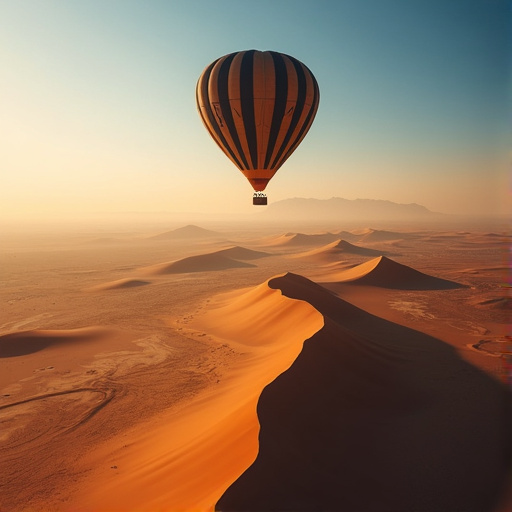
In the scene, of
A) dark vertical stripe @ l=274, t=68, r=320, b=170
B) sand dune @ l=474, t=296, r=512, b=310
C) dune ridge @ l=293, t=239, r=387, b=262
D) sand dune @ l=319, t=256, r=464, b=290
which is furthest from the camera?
dune ridge @ l=293, t=239, r=387, b=262

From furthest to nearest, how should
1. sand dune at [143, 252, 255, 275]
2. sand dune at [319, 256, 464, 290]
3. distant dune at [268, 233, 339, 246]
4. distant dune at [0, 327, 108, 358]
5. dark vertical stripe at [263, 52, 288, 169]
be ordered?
distant dune at [268, 233, 339, 246]
sand dune at [143, 252, 255, 275]
sand dune at [319, 256, 464, 290]
distant dune at [0, 327, 108, 358]
dark vertical stripe at [263, 52, 288, 169]

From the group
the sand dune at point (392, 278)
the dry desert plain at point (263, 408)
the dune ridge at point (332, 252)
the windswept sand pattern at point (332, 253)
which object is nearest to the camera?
the dry desert plain at point (263, 408)

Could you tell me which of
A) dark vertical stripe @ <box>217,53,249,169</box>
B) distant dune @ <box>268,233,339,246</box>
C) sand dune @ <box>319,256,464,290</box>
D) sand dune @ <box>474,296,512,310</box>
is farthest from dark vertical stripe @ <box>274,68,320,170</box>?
distant dune @ <box>268,233,339,246</box>

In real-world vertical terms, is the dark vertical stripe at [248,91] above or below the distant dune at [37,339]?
above

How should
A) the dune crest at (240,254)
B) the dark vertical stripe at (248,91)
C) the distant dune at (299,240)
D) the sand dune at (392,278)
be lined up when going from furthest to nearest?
1. the distant dune at (299,240)
2. the dune crest at (240,254)
3. the sand dune at (392,278)
4. the dark vertical stripe at (248,91)

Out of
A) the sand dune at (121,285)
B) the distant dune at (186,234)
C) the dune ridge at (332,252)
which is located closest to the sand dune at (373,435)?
the sand dune at (121,285)

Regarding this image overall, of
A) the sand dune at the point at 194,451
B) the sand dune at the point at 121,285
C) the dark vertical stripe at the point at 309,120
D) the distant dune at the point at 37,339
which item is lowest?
the sand dune at the point at 121,285

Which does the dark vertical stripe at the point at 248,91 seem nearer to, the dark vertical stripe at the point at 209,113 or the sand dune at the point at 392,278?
the dark vertical stripe at the point at 209,113

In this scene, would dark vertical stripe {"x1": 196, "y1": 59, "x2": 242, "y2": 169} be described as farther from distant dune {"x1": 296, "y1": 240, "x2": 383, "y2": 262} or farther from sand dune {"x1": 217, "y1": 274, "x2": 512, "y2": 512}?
distant dune {"x1": 296, "y1": 240, "x2": 383, "y2": 262}
